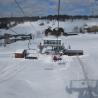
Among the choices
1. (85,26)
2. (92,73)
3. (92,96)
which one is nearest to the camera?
(92,96)

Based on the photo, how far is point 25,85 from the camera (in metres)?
10.1

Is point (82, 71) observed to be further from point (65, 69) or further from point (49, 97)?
point (49, 97)

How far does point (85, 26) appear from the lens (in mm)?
73125

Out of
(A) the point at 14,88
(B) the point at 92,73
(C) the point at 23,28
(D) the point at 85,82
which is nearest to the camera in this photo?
(A) the point at 14,88

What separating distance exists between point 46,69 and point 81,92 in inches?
171

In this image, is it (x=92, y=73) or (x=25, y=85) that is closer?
(x=25, y=85)

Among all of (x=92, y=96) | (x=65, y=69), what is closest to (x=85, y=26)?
(x=65, y=69)

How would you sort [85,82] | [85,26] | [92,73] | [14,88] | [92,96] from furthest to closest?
[85,26]
[92,73]
[85,82]
[14,88]
[92,96]

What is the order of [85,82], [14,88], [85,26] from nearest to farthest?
1. [14,88]
2. [85,82]
3. [85,26]

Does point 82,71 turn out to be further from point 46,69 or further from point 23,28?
point 23,28

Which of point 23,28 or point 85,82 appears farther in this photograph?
point 23,28

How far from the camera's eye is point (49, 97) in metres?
8.55

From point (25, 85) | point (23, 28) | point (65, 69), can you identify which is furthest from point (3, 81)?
point (23, 28)

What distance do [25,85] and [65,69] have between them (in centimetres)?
346
